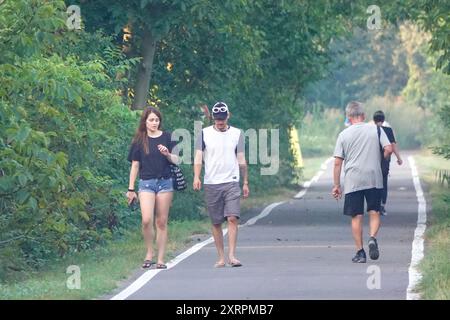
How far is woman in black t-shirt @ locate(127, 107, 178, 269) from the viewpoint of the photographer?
56.2 feet

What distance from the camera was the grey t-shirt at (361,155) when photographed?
17656 mm

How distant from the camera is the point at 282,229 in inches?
922

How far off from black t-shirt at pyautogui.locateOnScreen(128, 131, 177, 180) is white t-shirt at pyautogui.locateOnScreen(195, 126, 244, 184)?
17.4 inches

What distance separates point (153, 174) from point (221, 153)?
81 cm

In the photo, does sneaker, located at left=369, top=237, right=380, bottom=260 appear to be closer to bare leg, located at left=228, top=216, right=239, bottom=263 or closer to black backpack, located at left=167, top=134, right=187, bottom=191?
bare leg, located at left=228, top=216, right=239, bottom=263

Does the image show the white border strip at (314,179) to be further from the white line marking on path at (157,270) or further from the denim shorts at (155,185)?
the denim shorts at (155,185)

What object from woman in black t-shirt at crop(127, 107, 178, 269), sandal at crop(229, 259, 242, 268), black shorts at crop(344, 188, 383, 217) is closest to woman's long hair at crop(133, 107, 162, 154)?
woman in black t-shirt at crop(127, 107, 178, 269)

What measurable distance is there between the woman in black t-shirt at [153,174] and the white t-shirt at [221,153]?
1.33ft

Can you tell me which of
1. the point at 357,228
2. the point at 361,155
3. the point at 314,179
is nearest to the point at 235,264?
the point at 357,228

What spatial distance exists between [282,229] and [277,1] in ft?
16.6

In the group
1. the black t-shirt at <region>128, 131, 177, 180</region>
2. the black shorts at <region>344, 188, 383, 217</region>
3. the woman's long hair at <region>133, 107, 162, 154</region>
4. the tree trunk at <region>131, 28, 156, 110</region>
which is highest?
the tree trunk at <region>131, 28, 156, 110</region>

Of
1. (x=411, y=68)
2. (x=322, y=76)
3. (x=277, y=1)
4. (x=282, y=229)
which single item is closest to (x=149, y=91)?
(x=277, y=1)

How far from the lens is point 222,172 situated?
17188 millimetres

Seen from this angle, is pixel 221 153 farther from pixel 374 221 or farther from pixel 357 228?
pixel 374 221
